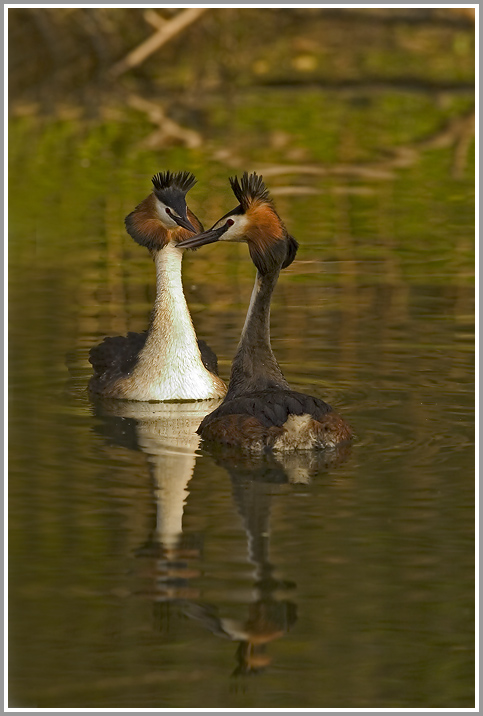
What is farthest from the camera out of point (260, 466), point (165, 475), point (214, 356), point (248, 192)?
point (214, 356)

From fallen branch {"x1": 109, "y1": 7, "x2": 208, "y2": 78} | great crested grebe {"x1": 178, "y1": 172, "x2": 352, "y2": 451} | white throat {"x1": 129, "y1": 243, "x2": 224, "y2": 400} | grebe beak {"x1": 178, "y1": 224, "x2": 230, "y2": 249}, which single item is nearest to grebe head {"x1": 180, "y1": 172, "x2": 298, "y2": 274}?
great crested grebe {"x1": 178, "y1": 172, "x2": 352, "y2": 451}

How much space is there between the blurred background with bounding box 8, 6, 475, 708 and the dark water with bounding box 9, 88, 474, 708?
17mm

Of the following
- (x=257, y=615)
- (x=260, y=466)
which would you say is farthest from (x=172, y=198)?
(x=257, y=615)

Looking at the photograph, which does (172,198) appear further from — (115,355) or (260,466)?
(260,466)

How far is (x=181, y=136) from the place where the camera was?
24.3 m

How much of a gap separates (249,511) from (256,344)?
2062 mm

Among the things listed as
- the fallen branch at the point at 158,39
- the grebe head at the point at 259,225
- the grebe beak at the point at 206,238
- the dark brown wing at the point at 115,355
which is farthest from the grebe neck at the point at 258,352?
the fallen branch at the point at 158,39

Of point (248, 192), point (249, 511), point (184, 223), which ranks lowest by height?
point (249, 511)

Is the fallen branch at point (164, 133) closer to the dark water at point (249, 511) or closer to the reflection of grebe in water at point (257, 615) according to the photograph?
the dark water at point (249, 511)

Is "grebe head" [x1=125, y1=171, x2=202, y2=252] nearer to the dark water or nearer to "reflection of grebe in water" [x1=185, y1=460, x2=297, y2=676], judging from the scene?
the dark water

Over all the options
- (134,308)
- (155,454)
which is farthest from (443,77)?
(155,454)

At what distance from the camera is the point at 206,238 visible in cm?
1069

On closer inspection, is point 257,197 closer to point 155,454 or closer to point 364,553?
point 155,454

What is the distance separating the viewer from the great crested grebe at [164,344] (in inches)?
448
